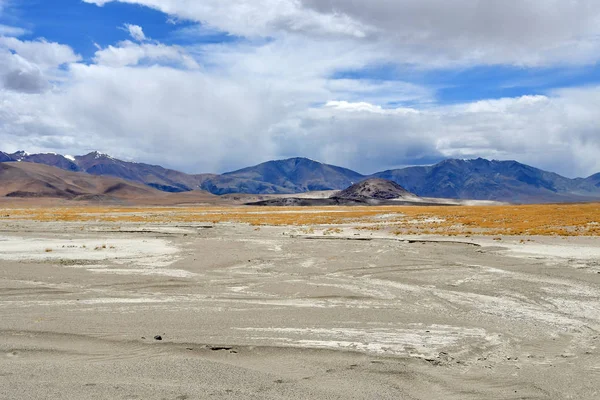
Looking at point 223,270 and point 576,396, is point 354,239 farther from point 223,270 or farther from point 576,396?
point 576,396

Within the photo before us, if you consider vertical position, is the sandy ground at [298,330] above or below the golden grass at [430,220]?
below

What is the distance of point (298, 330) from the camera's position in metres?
11.0

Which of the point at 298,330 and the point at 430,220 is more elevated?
the point at 430,220

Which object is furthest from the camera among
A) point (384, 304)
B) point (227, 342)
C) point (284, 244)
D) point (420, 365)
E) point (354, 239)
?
point (354, 239)

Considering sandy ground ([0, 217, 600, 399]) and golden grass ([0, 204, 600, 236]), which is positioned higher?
golden grass ([0, 204, 600, 236])

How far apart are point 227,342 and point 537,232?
1376 inches

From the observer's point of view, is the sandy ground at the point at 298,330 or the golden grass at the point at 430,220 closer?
the sandy ground at the point at 298,330

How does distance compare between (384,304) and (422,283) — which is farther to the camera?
(422,283)

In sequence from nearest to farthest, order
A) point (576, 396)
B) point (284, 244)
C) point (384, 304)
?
point (576, 396)
point (384, 304)
point (284, 244)

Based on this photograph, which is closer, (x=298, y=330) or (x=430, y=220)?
(x=298, y=330)

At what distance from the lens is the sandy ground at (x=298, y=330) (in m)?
7.95

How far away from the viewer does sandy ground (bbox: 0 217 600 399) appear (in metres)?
7.95

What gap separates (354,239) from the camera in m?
36.0

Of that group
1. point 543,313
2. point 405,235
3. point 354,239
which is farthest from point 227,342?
point 405,235
